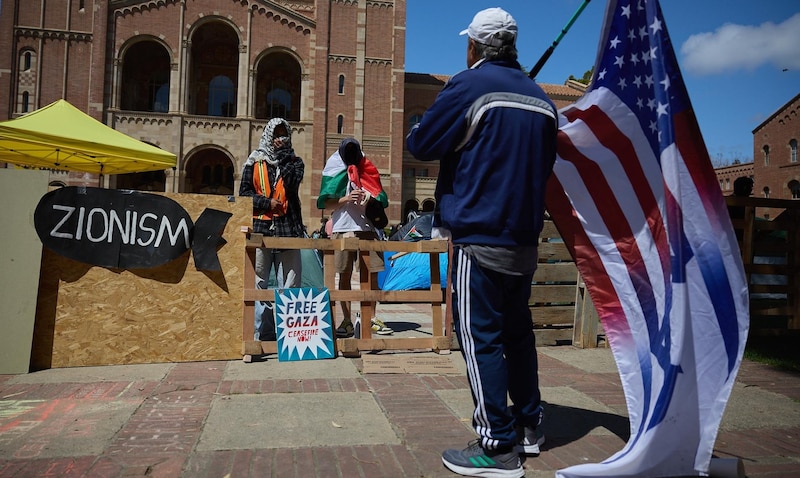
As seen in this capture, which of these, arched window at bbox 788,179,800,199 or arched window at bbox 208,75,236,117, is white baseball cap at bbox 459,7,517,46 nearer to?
arched window at bbox 208,75,236,117

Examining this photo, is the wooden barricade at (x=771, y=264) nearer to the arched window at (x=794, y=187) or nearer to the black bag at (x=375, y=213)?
the black bag at (x=375, y=213)

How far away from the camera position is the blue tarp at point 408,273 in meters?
9.92

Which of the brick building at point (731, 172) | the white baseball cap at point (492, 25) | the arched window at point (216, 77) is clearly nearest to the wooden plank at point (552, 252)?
the white baseball cap at point (492, 25)

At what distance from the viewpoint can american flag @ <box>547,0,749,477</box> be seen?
234 cm

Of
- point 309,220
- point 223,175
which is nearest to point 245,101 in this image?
point 223,175

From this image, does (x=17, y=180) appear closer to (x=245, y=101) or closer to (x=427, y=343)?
(x=427, y=343)

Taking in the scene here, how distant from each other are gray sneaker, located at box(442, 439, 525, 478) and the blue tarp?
7.23 metres

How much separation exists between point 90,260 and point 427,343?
9.47ft

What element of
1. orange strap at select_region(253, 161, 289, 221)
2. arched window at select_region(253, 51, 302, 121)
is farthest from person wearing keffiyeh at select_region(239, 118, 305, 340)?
arched window at select_region(253, 51, 302, 121)

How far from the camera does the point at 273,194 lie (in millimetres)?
5316

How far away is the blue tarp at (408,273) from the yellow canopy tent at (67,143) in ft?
17.1

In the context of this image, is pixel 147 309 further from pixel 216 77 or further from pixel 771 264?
pixel 216 77

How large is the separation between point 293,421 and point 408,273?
6.98 m

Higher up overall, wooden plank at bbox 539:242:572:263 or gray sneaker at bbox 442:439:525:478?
wooden plank at bbox 539:242:572:263
